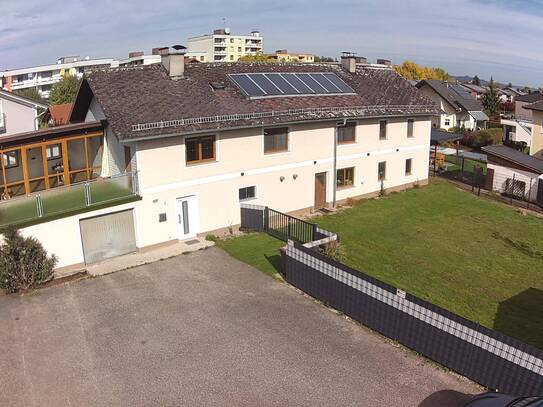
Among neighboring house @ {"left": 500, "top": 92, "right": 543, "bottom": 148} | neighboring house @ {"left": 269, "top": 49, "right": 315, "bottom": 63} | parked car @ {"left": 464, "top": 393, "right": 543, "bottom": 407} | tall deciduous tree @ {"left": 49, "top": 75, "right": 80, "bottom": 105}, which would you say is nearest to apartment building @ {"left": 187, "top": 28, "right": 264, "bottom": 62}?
neighboring house @ {"left": 269, "top": 49, "right": 315, "bottom": 63}

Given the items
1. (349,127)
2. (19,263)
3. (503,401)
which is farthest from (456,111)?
(503,401)

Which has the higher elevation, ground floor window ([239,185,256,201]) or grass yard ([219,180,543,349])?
ground floor window ([239,185,256,201])

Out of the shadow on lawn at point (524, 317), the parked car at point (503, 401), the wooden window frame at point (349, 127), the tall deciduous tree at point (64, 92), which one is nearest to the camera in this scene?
the parked car at point (503, 401)

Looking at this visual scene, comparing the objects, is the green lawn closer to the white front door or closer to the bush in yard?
the bush in yard

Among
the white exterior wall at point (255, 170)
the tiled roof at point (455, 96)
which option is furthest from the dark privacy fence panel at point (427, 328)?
the tiled roof at point (455, 96)

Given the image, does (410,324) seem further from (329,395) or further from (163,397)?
(163,397)

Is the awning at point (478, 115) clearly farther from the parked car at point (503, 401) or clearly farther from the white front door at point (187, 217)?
the parked car at point (503, 401)
